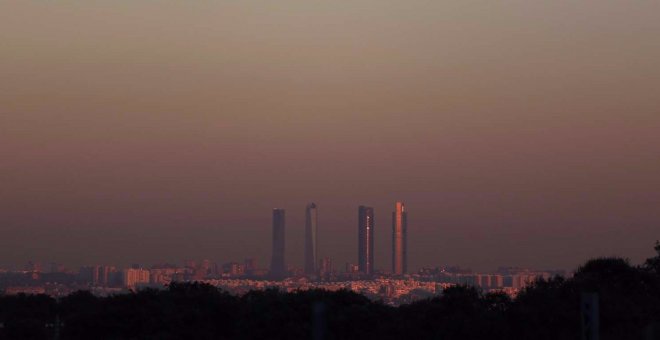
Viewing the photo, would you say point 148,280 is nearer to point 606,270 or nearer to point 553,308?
point 606,270

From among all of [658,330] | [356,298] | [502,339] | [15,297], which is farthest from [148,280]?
[658,330]

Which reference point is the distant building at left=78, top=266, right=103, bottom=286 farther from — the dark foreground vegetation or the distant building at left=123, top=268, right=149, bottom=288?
the dark foreground vegetation

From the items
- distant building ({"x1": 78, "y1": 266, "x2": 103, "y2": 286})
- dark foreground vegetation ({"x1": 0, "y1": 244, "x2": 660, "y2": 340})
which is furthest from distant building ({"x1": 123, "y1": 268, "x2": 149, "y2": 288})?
dark foreground vegetation ({"x1": 0, "y1": 244, "x2": 660, "y2": 340})

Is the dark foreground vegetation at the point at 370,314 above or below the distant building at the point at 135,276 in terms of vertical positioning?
below

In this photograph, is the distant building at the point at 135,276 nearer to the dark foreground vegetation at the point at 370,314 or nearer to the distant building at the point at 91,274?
the distant building at the point at 91,274

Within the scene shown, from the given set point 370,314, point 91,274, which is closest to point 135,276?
point 91,274

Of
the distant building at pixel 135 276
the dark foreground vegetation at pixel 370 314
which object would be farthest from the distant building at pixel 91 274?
the dark foreground vegetation at pixel 370 314

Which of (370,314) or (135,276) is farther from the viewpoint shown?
(135,276)

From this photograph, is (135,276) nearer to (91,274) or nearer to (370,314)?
(91,274)
